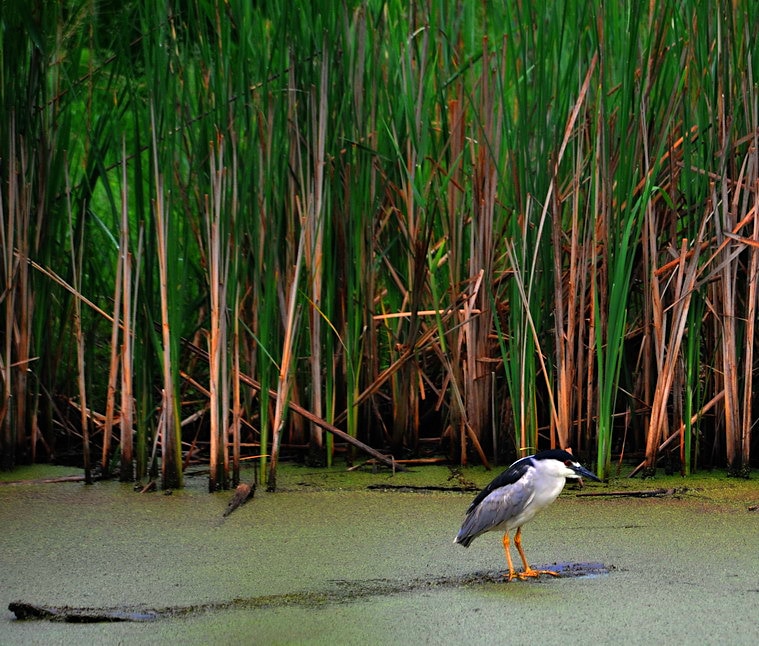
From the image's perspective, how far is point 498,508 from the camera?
8.09 feet

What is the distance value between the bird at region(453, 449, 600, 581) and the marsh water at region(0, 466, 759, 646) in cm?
8

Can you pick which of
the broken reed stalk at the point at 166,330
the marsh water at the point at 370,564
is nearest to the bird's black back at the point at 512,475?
the marsh water at the point at 370,564

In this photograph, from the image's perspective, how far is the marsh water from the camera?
2033mm

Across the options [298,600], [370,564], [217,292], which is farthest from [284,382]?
[298,600]

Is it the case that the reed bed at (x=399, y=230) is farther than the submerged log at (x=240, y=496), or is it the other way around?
the reed bed at (x=399, y=230)

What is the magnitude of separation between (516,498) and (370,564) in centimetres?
34

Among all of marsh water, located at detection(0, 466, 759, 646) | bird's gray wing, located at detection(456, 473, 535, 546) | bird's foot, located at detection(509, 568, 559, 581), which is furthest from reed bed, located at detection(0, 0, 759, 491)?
bird's foot, located at detection(509, 568, 559, 581)

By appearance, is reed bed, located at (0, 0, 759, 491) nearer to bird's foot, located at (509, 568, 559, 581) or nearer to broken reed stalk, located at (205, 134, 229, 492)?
broken reed stalk, located at (205, 134, 229, 492)

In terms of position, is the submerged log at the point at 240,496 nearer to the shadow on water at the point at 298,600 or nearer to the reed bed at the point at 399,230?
the reed bed at the point at 399,230

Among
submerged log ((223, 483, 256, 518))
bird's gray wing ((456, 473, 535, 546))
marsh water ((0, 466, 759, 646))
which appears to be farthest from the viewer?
submerged log ((223, 483, 256, 518))

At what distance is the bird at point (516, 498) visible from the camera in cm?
247

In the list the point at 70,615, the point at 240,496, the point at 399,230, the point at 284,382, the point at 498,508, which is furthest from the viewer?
the point at 399,230

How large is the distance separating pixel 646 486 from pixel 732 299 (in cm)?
55

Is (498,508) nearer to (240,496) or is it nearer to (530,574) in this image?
(530,574)
